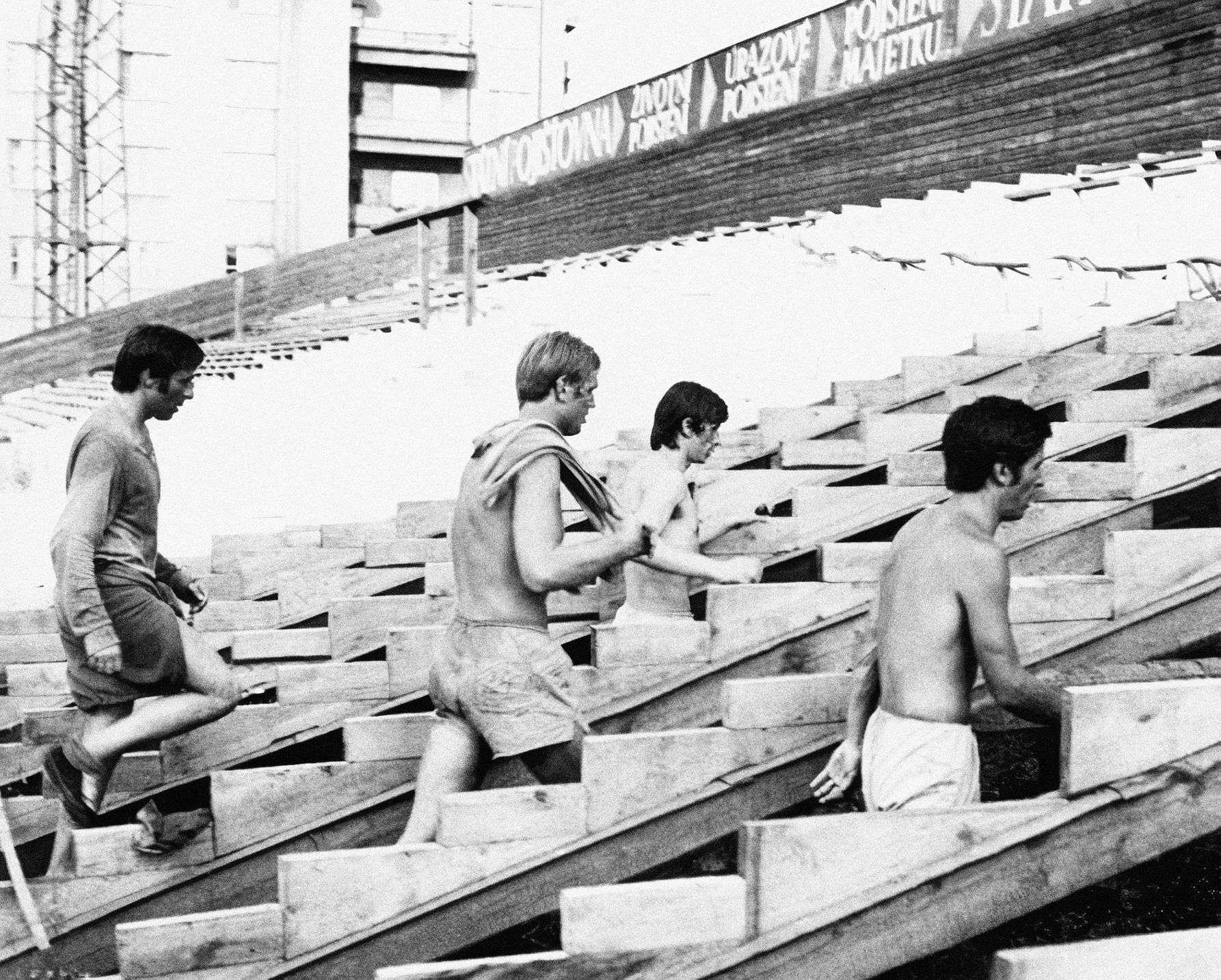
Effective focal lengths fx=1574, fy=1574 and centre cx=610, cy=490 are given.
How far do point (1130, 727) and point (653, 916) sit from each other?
3.74ft

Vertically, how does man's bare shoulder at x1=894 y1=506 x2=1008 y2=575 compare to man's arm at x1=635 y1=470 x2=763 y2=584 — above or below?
above

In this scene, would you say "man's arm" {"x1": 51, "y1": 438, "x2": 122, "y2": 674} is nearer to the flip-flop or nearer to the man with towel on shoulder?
the flip-flop

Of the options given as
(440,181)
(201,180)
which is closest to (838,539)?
(201,180)

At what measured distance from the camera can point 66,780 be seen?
4645 millimetres

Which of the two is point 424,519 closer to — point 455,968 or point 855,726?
point 855,726

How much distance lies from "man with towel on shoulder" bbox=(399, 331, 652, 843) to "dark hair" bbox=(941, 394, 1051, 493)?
2.55 ft

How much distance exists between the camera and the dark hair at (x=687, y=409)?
5.23 meters

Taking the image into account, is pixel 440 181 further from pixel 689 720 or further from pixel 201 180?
pixel 689 720

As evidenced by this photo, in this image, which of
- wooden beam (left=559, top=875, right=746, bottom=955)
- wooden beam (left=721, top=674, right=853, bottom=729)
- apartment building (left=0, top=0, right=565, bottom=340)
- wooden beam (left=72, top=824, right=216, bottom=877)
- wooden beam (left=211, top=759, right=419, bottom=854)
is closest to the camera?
wooden beam (left=559, top=875, right=746, bottom=955)

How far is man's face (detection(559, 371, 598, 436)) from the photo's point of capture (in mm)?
4074

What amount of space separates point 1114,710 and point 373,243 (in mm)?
Answer: 19261

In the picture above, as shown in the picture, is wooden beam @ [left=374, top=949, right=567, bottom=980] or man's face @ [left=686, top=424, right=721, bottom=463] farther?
man's face @ [left=686, top=424, right=721, bottom=463]

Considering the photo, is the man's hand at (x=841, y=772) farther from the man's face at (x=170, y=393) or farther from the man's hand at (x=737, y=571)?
the man's face at (x=170, y=393)

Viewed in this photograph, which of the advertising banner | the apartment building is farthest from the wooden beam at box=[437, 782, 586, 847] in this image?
the apartment building
